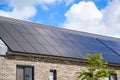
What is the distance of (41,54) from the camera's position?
77.5 ft

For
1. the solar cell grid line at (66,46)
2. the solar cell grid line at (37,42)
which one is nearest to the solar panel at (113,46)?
the solar cell grid line at (66,46)

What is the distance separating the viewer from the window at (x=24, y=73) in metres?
22.5

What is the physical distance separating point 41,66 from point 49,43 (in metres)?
2.99

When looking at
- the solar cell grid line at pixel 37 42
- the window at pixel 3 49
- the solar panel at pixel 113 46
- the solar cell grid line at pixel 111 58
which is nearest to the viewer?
the window at pixel 3 49

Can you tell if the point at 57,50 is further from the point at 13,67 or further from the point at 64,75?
the point at 13,67

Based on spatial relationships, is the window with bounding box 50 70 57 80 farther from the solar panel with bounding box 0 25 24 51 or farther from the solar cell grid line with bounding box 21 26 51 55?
the solar panel with bounding box 0 25 24 51

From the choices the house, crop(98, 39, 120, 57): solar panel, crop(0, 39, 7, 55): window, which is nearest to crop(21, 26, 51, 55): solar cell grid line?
the house

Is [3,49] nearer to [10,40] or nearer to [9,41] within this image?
[9,41]

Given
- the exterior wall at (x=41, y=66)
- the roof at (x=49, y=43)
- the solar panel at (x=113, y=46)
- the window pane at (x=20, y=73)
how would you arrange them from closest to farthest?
1. the exterior wall at (x=41, y=66)
2. the window pane at (x=20, y=73)
3. the roof at (x=49, y=43)
4. the solar panel at (x=113, y=46)

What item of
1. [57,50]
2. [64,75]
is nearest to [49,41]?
[57,50]

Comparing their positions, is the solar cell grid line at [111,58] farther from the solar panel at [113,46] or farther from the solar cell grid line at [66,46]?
the solar cell grid line at [66,46]

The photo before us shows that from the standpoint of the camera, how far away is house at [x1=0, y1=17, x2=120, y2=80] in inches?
874

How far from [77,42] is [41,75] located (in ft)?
21.8

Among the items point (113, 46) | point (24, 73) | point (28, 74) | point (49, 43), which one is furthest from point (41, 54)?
point (113, 46)
